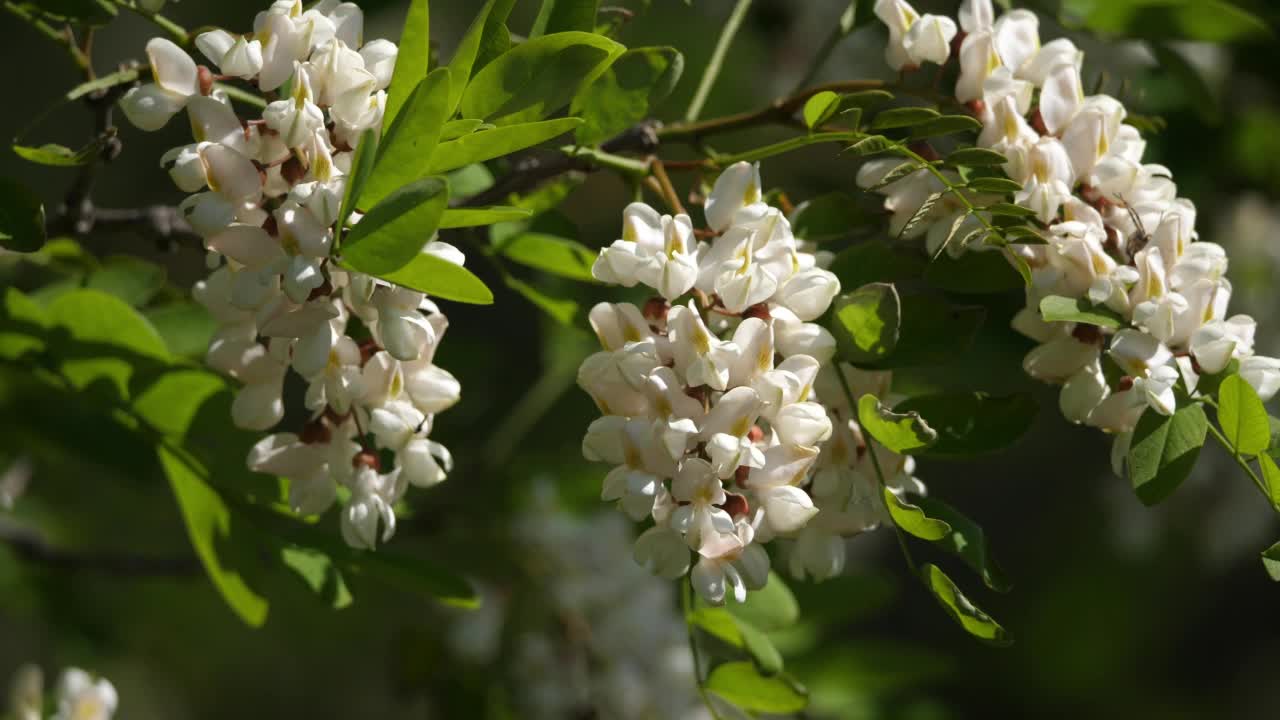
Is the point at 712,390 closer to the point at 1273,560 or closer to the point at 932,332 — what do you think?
the point at 932,332

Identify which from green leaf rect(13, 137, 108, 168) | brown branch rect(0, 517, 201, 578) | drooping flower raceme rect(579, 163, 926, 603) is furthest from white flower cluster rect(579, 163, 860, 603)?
brown branch rect(0, 517, 201, 578)

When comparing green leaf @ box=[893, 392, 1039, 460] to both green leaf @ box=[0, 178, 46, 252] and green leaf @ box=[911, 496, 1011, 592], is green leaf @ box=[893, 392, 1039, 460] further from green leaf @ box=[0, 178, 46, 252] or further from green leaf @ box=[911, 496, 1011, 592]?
green leaf @ box=[0, 178, 46, 252]

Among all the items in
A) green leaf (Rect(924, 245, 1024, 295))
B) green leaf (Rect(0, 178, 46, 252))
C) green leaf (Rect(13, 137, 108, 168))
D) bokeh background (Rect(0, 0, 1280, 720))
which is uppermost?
green leaf (Rect(13, 137, 108, 168))

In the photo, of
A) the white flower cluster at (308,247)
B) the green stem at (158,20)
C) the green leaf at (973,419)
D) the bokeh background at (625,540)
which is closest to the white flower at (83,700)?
the bokeh background at (625,540)

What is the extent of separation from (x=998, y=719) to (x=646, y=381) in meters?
2.31

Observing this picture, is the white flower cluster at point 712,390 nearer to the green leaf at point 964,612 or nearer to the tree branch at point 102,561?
the green leaf at point 964,612

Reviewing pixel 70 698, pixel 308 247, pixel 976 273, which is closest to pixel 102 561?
pixel 70 698

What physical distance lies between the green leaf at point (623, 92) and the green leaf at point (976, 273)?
15 centimetres

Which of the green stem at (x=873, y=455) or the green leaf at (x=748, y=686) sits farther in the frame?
the green leaf at (x=748, y=686)

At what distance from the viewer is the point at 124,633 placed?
2.08 meters

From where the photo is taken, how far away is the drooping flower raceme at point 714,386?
49cm

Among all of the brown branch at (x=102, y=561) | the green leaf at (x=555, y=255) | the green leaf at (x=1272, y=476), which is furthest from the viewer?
the brown branch at (x=102, y=561)

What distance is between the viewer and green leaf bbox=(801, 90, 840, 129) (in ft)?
1.85

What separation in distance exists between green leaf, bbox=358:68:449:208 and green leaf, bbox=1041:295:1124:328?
0.82ft
